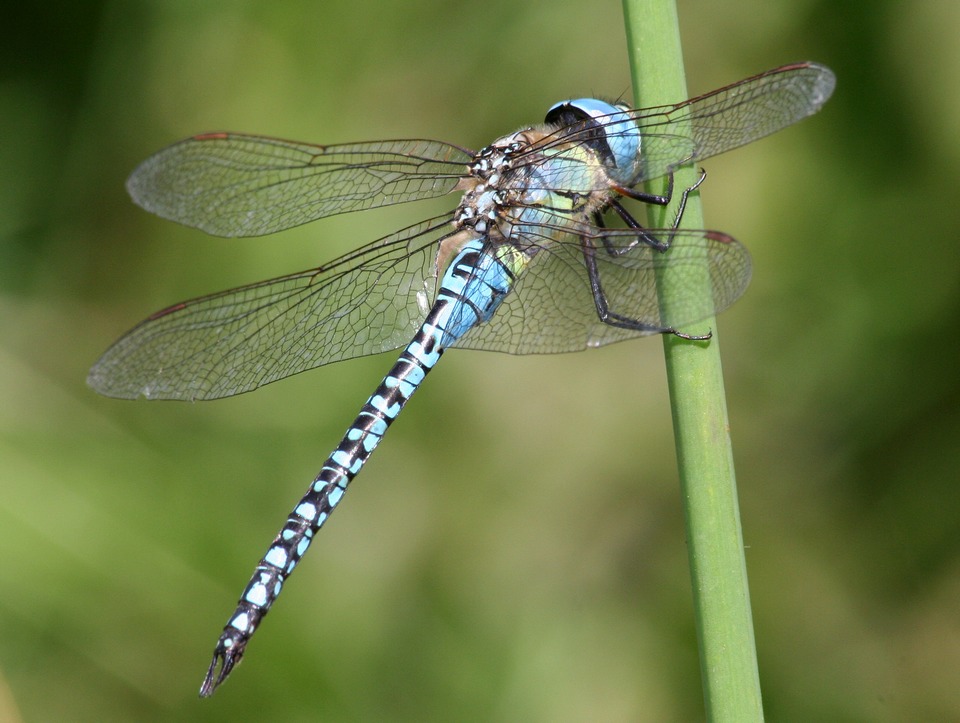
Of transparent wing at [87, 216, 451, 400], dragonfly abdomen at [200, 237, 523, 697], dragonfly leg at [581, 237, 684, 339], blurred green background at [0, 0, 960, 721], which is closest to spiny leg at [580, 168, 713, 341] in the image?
dragonfly leg at [581, 237, 684, 339]

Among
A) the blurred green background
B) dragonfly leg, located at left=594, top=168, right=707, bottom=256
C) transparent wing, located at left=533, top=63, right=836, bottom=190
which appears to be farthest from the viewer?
the blurred green background

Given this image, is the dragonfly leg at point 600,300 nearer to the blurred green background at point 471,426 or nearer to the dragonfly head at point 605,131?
the dragonfly head at point 605,131

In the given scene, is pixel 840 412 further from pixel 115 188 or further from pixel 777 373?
pixel 115 188

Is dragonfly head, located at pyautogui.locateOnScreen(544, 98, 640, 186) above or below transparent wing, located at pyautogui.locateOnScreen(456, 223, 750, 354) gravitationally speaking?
above

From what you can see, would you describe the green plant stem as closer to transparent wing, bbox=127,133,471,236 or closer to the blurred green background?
transparent wing, bbox=127,133,471,236

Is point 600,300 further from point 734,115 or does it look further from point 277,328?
point 277,328

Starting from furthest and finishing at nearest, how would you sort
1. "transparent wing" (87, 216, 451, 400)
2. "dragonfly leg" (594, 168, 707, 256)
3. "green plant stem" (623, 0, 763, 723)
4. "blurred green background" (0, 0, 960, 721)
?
"blurred green background" (0, 0, 960, 721) < "transparent wing" (87, 216, 451, 400) < "dragonfly leg" (594, 168, 707, 256) < "green plant stem" (623, 0, 763, 723)

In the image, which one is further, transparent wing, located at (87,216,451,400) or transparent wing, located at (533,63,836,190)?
transparent wing, located at (87,216,451,400)

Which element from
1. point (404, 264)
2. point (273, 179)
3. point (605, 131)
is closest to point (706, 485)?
point (605, 131)
